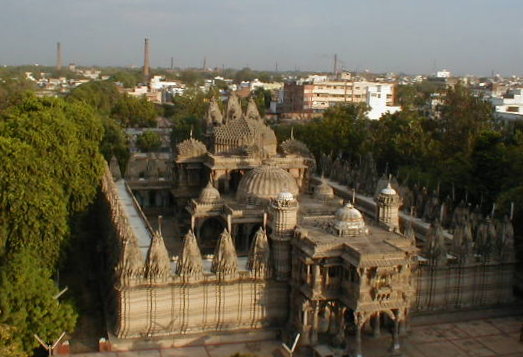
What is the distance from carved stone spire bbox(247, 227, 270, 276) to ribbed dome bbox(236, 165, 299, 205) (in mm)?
8821

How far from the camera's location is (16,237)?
27453mm

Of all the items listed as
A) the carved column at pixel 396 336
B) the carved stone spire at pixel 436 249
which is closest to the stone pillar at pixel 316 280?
the carved column at pixel 396 336

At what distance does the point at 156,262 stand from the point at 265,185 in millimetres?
11619

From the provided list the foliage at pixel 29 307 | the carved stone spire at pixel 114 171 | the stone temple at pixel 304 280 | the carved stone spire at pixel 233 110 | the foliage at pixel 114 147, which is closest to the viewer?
the foliage at pixel 29 307

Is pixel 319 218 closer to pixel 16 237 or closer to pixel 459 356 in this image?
pixel 459 356

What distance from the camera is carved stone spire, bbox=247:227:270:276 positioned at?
2547 cm

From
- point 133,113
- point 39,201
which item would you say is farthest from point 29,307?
point 133,113

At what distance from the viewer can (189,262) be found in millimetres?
24500

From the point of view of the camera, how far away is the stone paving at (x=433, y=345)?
79.4 feet

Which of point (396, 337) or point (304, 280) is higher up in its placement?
point (304, 280)

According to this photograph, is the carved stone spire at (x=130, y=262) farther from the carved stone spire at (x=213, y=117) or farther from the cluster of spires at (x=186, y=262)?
the carved stone spire at (x=213, y=117)

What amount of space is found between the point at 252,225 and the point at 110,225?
7206 millimetres

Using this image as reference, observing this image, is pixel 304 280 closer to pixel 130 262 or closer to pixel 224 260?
pixel 224 260

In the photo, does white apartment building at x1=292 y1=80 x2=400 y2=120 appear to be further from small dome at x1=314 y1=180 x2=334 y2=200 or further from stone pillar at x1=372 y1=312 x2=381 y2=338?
stone pillar at x1=372 y1=312 x2=381 y2=338
